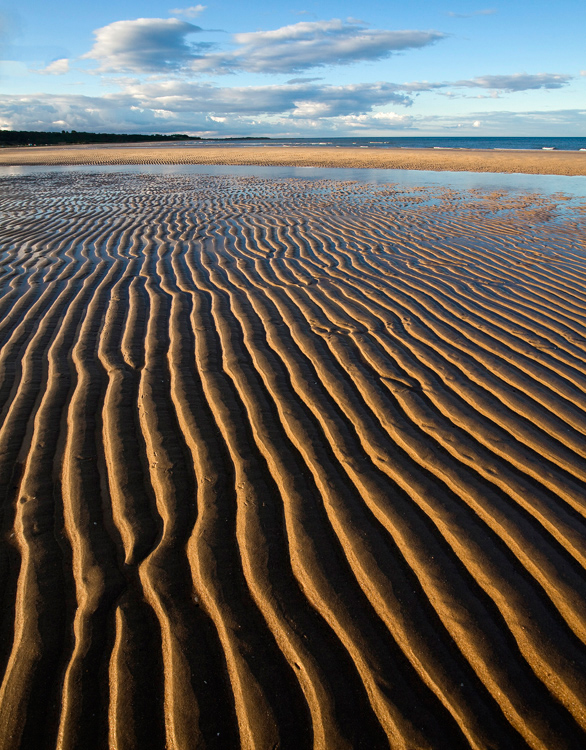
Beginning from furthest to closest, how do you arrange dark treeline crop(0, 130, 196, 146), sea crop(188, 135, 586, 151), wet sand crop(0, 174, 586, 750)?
1. dark treeline crop(0, 130, 196, 146)
2. sea crop(188, 135, 586, 151)
3. wet sand crop(0, 174, 586, 750)

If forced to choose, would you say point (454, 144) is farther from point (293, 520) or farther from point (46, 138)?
point (293, 520)

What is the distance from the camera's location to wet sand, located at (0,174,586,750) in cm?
174

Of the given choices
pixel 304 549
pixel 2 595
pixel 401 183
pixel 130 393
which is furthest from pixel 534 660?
pixel 401 183

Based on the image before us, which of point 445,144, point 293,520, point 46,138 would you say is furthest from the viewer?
point 445,144

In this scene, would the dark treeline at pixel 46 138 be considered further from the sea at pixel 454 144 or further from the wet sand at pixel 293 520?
the wet sand at pixel 293 520

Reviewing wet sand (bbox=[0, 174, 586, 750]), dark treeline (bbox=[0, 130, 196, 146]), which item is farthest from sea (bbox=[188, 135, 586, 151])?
wet sand (bbox=[0, 174, 586, 750])

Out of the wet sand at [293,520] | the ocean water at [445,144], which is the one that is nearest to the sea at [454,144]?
the ocean water at [445,144]

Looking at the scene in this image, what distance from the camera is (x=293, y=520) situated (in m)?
2.48

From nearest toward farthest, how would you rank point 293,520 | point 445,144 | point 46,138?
point 293,520, point 46,138, point 445,144

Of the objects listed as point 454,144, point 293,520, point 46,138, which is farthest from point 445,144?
point 293,520

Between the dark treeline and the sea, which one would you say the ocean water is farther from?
the dark treeline

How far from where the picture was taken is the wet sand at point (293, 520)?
1.74 metres

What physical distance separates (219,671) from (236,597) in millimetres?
319

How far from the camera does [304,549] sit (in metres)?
2.32
